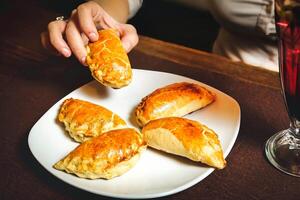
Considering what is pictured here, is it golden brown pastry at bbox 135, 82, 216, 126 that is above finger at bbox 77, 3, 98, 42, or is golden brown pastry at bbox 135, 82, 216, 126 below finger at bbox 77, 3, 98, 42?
below

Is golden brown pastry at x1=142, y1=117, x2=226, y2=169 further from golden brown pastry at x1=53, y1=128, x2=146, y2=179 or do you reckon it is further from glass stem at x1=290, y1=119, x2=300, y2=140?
glass stem at x1=290, y1=119, x2=300, y2=140

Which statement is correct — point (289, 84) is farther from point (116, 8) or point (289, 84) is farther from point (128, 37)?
point (116, 8)

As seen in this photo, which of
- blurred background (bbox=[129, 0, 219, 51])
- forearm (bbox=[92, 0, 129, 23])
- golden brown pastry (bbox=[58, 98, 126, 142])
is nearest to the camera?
golden brown pastry (bbox=[58, 98, 126, 142])

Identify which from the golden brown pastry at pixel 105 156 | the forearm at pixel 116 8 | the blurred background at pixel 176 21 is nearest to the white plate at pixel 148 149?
the golden brown pastry at pixel 105 156

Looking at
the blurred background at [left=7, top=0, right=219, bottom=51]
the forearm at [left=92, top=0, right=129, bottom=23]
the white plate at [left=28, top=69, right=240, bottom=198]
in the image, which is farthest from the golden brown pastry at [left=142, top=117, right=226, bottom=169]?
the blurred background at [left=7, top=0, right=219, bottom=51]

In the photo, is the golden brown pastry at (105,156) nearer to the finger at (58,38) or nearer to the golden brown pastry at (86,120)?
the golden brown pastry at (86,120)

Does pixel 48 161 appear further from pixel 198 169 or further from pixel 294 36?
pixel 294 36
